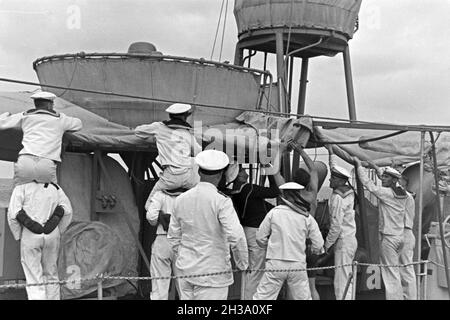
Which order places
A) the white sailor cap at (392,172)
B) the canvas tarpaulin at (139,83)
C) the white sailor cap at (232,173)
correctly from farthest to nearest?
the white sailor cap at (392,172)
the canvas tarpaulin at (139,83)
the white sailor cap at (232,173)

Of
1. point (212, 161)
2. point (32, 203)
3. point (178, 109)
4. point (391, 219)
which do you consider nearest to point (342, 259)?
point (391, 219)

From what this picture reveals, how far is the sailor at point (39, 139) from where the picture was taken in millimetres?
6609

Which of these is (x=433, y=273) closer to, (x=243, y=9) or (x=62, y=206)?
(x=62, y=206)

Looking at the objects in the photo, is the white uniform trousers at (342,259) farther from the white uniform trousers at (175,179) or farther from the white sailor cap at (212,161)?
the white sailor cap at (212,161)

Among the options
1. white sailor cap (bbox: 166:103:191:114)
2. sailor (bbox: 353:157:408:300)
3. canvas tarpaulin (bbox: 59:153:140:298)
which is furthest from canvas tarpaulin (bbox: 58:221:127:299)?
sailor (bbox: 353:157:408:300)

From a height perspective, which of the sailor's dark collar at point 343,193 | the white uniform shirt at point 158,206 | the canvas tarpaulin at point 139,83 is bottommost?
the white uniform shirt at point 158,206

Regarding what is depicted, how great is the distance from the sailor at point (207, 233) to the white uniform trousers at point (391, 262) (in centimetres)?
344

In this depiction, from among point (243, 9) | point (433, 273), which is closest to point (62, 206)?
point (433, 273)

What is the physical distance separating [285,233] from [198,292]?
1165 mm

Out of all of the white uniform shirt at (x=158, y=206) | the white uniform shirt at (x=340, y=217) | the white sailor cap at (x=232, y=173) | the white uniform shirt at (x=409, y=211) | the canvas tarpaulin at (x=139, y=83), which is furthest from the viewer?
the white uniform shirt at (x=409, y=211)

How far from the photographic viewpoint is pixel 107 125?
303 inches

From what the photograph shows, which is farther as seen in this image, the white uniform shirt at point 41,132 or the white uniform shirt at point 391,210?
the white uniform shirt at point 391,210

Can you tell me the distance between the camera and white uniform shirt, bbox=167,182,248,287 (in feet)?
19.1

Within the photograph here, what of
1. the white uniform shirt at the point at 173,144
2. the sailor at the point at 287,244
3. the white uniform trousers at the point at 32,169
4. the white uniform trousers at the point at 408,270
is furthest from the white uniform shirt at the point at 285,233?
the white uniform trousers at the point at 408,270
